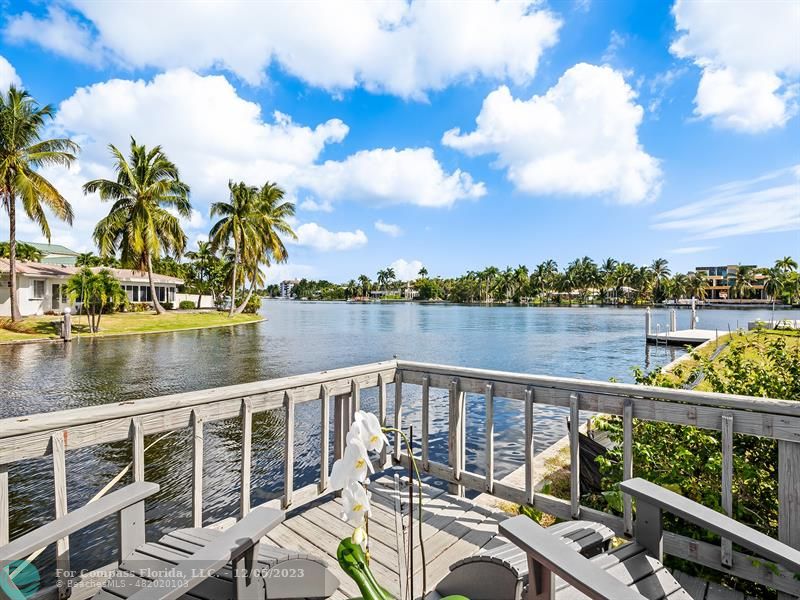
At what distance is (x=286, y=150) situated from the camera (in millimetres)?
13898

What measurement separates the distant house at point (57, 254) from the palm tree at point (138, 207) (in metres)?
27.0

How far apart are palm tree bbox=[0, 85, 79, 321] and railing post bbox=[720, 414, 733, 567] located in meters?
23.8

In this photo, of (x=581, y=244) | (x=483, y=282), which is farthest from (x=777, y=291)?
(x=483, y=282)

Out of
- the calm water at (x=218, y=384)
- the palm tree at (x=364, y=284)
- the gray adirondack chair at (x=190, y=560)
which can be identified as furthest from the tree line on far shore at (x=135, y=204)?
the palm tree at (x=364, y=284)

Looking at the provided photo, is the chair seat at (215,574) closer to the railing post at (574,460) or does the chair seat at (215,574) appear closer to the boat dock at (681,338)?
the railing post at (574,460)

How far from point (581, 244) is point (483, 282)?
21065 millimetres

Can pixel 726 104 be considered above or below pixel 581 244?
below

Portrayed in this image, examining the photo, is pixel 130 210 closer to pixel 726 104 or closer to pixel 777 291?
pixel 726 104

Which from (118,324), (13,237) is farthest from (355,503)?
(13,237)

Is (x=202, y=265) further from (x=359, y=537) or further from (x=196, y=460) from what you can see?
(x=359, y=537)

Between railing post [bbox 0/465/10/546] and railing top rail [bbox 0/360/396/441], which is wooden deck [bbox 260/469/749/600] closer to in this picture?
railing top rail [bbox 0/360/396/441]

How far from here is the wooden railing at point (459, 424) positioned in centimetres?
149

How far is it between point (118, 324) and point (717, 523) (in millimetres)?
24006

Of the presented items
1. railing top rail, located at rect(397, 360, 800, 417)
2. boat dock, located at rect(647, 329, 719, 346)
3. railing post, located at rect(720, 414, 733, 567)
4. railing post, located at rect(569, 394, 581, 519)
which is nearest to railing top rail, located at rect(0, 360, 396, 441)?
railing top rail, located at rect(397, 360, 800, 417)
